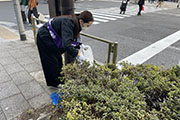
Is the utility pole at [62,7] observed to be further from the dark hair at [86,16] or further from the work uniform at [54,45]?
the dark hair at [86,16]

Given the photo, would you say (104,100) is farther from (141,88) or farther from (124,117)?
(141,88)

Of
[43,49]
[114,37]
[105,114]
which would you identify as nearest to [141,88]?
[105,114]

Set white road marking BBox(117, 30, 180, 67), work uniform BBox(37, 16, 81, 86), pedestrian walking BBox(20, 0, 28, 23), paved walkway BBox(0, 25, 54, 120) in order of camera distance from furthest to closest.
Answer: pedestrian walking BBox(20, 0, 28, 23) → white road marking BBox(117, 30, 180, 67) → paved walkway BBox(0, 25, 54, 120) → work uniform BBox(37, 16, 81, 86)

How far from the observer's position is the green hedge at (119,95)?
127 centimetres

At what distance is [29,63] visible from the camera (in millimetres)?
4109

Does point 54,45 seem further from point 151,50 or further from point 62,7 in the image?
point 151,50

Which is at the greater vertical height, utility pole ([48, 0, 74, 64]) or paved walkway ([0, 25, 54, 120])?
utility pole ([48, 0, 74, 64])

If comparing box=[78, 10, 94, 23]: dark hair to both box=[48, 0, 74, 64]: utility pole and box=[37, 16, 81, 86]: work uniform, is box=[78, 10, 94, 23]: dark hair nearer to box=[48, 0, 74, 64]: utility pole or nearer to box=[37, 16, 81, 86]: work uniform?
box=[37, 16, 81, 86]: work uniform

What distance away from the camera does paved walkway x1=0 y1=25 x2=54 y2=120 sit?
2.57 metres

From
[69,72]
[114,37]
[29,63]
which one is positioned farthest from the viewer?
[114,37]

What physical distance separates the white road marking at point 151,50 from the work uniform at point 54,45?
2550mm

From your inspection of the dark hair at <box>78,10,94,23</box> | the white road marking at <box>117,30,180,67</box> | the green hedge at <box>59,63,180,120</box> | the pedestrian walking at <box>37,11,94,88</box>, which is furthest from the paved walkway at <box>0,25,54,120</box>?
the white road marking at <box>117,30,180,67</box>

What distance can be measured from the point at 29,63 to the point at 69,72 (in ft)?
8.89

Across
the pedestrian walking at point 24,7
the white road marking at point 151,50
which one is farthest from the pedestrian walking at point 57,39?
the pedestrian walking at point 24,7
